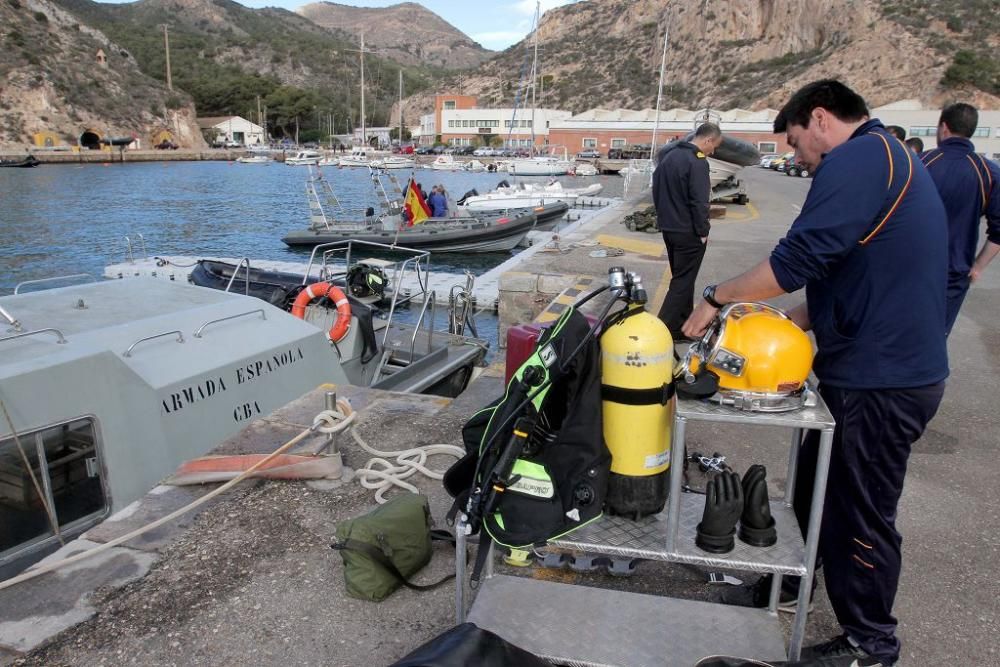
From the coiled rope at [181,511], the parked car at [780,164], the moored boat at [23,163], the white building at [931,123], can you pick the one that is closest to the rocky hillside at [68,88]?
the moored boat at [23,163]

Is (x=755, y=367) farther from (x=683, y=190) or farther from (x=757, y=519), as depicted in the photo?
(x=683, y=190)

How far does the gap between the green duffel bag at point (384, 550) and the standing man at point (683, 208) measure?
12.0 ft

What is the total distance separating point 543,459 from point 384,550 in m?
1.01

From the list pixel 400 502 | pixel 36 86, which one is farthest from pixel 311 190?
pixel 36 86

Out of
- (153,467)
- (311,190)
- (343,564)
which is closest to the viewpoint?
(343,564)

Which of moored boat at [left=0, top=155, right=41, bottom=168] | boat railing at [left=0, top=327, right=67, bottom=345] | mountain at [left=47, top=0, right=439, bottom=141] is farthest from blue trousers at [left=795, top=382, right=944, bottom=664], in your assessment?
mountain at [left=47, top=0, right=439, bottom=141]

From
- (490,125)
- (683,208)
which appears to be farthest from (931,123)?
(683,208)

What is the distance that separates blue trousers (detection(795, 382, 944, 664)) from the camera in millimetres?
2232

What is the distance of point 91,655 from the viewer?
2.56m

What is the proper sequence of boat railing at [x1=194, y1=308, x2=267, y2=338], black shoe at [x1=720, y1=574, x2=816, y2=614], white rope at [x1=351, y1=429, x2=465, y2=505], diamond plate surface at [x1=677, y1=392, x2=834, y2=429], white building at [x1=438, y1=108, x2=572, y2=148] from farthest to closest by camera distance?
white building at [x1=438, y1=108, x2=572, y2=148], boat railing at [x1=194, y1=308, x2=267, y2=338], white rope at [x1=351, y1=429, x2=465, y2=505], black shoe at [x1=720, y1=574, x2=816, y2=614], diamond plate surface at [x1=677, y1=392, x2=834, y2=429]

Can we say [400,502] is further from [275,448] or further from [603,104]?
[603,104]

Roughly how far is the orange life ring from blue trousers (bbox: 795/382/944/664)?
573 centimetres

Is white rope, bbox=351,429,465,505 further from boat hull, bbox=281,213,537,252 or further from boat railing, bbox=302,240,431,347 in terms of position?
boat hull, bbox=281,213,537,252

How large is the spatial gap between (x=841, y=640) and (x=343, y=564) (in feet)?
6.50
